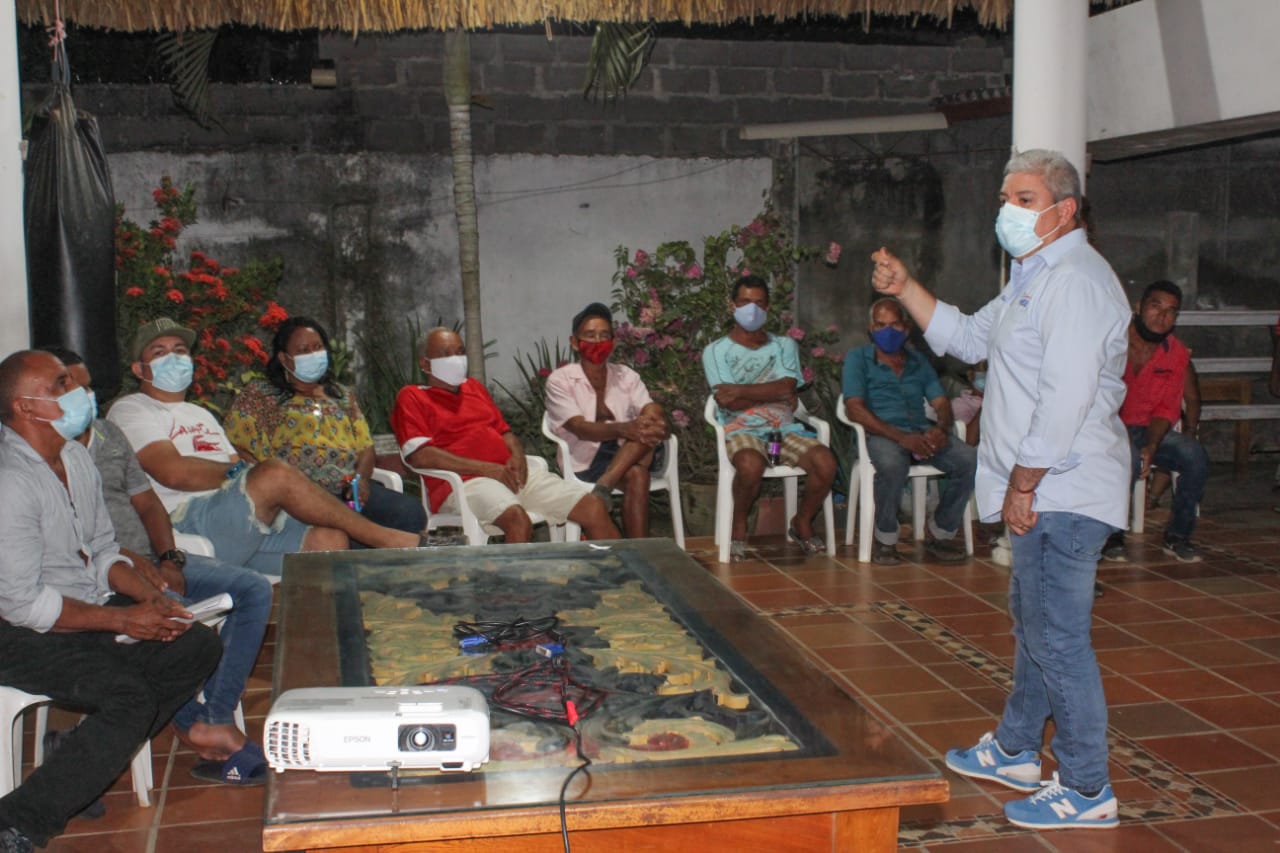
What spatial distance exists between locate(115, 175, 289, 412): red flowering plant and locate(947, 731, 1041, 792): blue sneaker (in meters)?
4.17

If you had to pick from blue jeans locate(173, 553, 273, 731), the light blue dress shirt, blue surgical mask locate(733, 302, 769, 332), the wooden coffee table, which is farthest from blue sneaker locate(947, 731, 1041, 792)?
blue surgical mask locate(733, 302, 769, 332)

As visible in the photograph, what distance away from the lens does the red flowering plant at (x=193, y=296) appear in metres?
6.84

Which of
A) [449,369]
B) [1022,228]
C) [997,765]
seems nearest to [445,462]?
[449,369]

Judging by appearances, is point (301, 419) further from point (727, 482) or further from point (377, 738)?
point (377, 738)

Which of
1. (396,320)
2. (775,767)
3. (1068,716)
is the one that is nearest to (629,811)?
(775,767)

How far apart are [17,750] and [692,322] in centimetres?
456

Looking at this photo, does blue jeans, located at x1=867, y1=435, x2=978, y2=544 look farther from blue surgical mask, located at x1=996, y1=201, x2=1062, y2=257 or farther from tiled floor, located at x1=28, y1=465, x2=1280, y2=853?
blue surgical mask, located at x1=996, y1=201, x2=1062, y2=257

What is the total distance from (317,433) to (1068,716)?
10.3ft

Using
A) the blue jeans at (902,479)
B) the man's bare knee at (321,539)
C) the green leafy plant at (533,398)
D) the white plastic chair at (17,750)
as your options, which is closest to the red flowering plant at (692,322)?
the green leafy plant at (533,398)

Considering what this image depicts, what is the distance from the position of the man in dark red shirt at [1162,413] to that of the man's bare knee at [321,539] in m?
3.77

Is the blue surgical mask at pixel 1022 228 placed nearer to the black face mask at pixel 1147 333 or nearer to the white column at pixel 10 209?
the white column at pixel 10 209

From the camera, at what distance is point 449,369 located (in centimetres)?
593

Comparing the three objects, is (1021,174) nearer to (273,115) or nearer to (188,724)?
(188,724)

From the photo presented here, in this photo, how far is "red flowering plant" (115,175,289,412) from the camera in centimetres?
684
